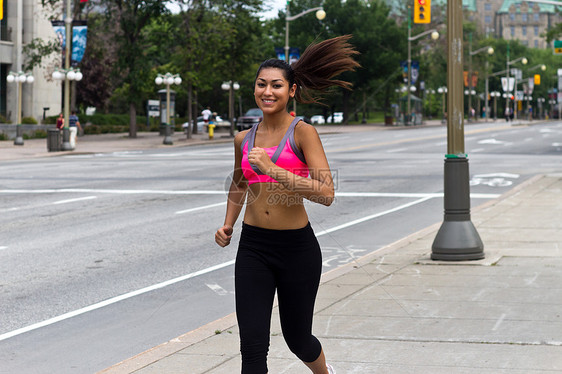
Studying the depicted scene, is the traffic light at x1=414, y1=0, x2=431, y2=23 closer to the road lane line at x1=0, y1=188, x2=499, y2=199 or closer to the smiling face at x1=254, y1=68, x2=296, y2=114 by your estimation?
the road lane line at x1=0, y1=188, x2=499, y2=199

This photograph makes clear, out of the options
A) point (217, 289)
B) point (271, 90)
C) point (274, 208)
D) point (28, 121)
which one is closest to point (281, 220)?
point (274, 208)

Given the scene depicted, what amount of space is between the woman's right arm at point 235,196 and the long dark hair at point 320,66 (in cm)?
40

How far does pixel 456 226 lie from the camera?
397 inches

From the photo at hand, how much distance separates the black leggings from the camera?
14.3 feet

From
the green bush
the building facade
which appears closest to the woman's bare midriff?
the green bush

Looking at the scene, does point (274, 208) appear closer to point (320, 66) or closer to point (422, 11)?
point (320, 66)

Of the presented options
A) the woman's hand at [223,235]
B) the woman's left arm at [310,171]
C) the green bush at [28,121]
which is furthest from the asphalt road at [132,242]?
the green bush at [28,121]

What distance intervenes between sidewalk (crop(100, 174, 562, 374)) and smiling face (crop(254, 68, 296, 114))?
1.92 metres

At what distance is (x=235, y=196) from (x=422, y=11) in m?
28.6

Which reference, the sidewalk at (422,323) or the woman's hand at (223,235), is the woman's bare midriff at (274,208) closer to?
the woman's hand at (223,235)

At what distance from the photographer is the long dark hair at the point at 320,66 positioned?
4.63m

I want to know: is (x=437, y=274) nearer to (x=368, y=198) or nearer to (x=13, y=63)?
(x=368, y=198)

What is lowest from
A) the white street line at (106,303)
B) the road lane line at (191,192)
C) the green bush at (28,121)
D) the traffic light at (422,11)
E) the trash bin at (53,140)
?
the white street line at (106,303)

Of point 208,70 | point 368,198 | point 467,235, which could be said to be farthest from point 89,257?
point 208,70
